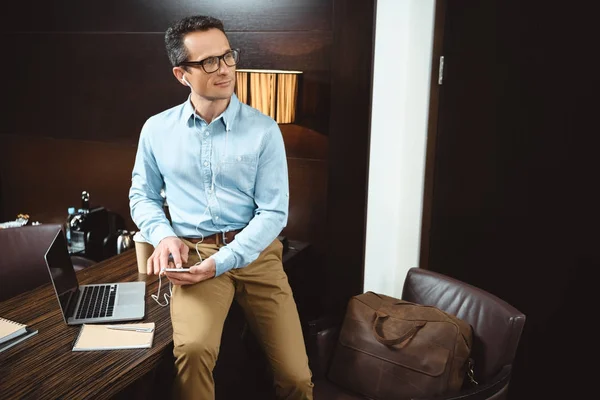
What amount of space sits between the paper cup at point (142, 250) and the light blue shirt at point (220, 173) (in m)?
0.14

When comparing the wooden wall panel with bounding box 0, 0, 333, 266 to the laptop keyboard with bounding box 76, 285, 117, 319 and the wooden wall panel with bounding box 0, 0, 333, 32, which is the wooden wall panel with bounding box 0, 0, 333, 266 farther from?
the laptop keyboard with bounding box 76, 285, 117, 319

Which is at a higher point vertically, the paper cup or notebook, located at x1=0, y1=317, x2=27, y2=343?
the paper cup

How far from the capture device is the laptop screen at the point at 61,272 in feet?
5.53

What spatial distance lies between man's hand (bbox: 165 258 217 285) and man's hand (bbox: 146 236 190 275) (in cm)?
4

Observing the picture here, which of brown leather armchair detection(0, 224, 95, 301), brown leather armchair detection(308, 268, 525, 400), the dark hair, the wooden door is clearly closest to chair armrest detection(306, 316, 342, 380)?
brown leather armchair detection(308, 268, 525, 400)

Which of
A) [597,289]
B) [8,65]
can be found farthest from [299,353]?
[8,65]

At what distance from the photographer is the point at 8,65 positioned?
3.25m

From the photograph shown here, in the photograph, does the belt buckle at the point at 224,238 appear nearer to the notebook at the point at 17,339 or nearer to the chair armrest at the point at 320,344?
the chair armrest at the point at 320,344

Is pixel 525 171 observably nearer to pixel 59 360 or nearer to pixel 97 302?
pixel 97 302

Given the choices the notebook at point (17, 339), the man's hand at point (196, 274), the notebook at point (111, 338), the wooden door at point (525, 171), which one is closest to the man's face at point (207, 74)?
the man's hand at point (196, 274)

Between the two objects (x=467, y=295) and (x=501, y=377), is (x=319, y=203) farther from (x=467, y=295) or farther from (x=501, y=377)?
(x=501, y=377)

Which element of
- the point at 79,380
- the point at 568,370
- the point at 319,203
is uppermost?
the point at 319,203

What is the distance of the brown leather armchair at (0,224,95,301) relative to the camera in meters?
2.22

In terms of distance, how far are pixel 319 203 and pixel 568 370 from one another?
4.18ft
